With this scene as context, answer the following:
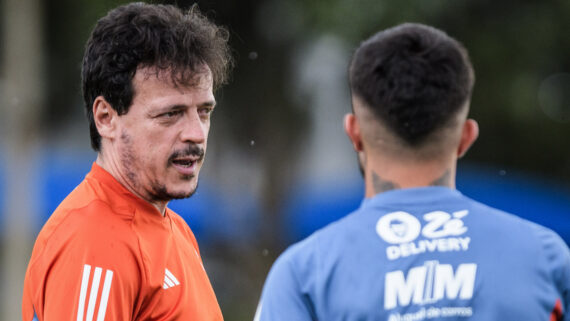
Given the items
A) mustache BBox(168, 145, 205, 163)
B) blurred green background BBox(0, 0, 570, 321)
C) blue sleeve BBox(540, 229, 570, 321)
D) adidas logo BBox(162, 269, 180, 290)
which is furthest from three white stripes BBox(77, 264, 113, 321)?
blurred green background BBox(0, 0, 570, 321)

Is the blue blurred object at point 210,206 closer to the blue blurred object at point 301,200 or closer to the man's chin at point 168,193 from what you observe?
the blue blurred object at point 301,200

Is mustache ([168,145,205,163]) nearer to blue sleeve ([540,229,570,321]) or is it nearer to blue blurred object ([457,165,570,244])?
blue sleeve ([540,229,570,321])

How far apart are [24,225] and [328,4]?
5.75 metres

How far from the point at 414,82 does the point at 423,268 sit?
62cm

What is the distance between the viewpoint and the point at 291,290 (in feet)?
8.96

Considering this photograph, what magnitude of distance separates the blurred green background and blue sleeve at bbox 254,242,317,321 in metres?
9.47

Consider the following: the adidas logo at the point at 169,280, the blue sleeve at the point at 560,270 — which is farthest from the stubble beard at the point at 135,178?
the blue sleeve at the point at 560,270

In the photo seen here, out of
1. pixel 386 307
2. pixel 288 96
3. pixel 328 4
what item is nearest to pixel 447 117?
pixel 386 307

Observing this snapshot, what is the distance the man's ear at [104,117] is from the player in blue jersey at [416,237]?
3.86 feet

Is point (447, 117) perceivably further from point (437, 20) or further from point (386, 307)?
point (437, 20)

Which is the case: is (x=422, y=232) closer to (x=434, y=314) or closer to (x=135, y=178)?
(x=434, y=314)

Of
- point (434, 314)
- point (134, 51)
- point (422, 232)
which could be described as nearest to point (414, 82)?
point (422, 232)

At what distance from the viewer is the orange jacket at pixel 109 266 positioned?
3076mm

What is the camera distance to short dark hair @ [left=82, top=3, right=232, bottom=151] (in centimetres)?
353
